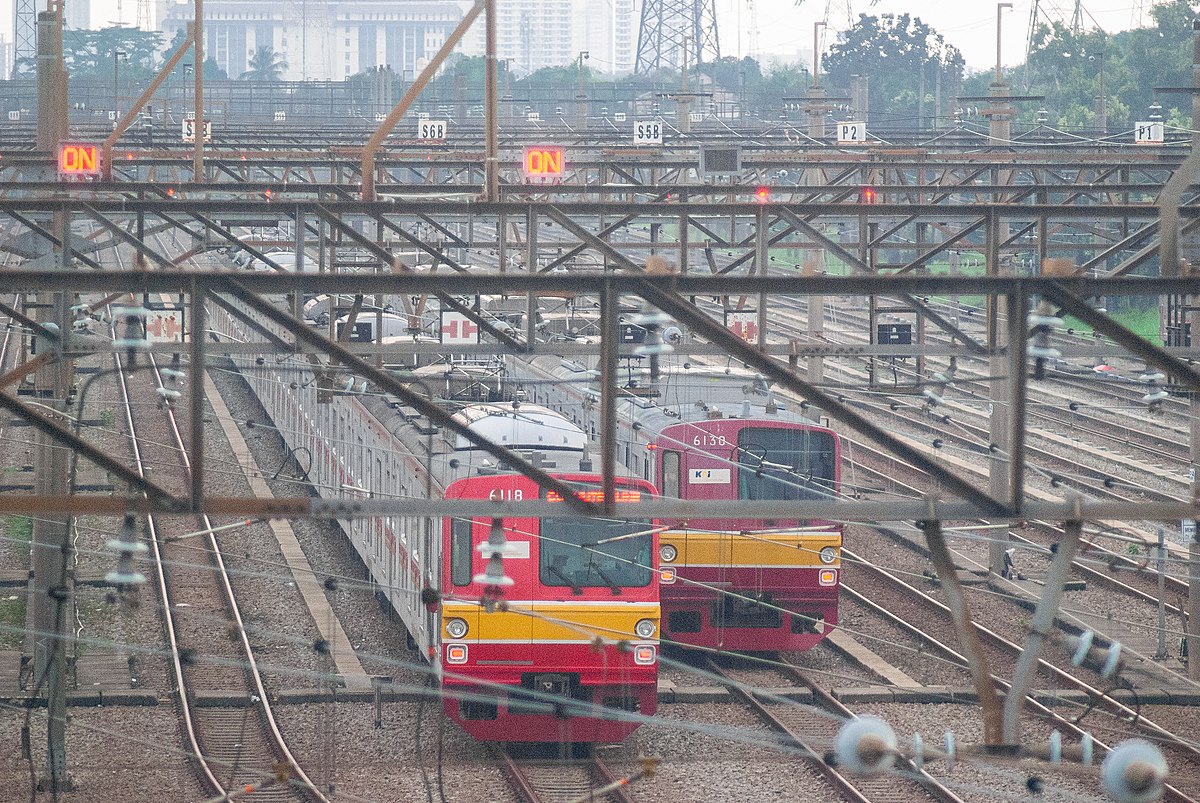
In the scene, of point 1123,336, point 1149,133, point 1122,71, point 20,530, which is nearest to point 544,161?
point 20,530

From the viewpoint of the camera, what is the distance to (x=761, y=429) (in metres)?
14.4

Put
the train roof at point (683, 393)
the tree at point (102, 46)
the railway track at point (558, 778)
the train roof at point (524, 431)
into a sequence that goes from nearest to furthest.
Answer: the railway track at point (558, 778) → the train roof at point (524, 431) → the train roof at point (683, 393) → the tree at point (102, 46)

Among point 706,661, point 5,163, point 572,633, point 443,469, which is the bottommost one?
point 706,661

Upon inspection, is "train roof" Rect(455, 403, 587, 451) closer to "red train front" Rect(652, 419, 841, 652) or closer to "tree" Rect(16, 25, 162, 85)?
"red train front" Rect(652, 419, 841, 652)

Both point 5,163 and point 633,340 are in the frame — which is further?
point 633,340

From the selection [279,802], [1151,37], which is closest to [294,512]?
[279,802]

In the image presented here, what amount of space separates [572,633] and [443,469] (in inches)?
74.5

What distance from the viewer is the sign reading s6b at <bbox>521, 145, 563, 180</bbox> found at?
1689 centimetres

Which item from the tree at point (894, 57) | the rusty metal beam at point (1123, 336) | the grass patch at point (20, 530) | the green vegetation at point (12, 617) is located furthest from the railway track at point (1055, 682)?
the tree at point (894, 57)

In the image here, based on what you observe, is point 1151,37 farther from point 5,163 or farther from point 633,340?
point 5,163

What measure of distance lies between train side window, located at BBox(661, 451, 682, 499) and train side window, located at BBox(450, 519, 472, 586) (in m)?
3.19

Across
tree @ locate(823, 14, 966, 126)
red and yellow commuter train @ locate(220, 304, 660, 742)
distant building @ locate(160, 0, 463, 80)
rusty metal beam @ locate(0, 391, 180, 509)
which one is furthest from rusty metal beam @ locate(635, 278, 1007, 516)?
distant building @ locate(160, 0, 463, 80)

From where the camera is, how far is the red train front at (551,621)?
1163 cm

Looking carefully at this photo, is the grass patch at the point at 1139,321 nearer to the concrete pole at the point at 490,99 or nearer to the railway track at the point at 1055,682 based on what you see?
the railway track at the point at 1055,682
